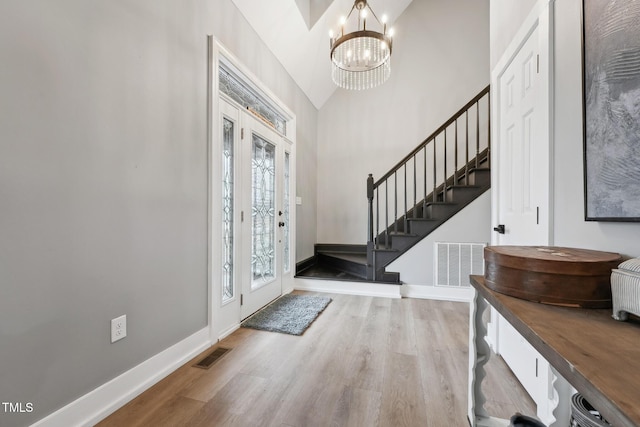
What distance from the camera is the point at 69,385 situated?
1253 mm

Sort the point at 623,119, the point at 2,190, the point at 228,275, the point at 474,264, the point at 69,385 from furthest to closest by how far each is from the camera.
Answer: the point at 474,264 → the point at 228,275 → the point at 69,385 → the point at 2,190 → the point at 623,119

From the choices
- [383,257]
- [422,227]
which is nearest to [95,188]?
[383,257]

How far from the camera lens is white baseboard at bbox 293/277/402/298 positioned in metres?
3.38

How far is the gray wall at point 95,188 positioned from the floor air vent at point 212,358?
0.23 metres

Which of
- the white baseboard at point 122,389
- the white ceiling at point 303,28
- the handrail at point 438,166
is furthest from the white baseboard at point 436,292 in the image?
the white ceiling at point 303,28

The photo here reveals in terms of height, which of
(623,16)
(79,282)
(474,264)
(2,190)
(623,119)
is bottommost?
(474,264)

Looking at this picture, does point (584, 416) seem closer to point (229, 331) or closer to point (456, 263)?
point (229, 331)

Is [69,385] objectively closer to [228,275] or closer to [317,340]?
[228,275]

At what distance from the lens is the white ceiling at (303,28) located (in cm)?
272

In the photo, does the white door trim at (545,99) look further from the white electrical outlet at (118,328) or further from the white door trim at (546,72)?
the white electrical outlet at (118,328)

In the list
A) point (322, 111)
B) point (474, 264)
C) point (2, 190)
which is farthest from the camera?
point (322, 111)

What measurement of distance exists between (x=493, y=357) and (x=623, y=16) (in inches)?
81.5

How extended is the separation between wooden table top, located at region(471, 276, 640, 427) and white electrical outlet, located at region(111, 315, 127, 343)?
1.78m

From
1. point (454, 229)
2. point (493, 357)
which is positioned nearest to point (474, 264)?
point (454, 229)
